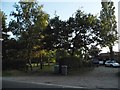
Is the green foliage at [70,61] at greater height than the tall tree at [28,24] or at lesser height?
lesser

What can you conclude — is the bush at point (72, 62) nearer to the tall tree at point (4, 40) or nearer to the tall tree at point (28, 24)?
the tall tree at point (28, 24)

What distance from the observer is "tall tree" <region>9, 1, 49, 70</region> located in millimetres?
33844

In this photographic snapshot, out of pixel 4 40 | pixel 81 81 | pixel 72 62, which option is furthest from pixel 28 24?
pixel 81 81

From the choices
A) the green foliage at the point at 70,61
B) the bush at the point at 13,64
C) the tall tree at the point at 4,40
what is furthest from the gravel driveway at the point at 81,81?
the tall tree at the point at 4,40

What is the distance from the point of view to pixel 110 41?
35.8m

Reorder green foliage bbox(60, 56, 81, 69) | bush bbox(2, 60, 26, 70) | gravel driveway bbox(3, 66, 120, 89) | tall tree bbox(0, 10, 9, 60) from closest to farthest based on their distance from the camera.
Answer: gravel driveway bbox(3, 66, 120, 89) < green foliage bbox(60, 56, 81, 69) < bush bbox(2, 60, 26, 70) < tall tree bbox(0, 10, 9, 60)

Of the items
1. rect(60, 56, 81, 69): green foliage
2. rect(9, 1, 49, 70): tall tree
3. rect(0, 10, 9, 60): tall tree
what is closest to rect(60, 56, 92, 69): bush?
rect(60, 56, 81, 69): green foliage

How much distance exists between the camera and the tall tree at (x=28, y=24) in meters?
33.8

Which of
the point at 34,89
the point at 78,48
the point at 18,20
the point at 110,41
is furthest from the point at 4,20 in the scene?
the point at 34,89

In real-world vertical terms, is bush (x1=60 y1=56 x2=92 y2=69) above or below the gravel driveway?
above

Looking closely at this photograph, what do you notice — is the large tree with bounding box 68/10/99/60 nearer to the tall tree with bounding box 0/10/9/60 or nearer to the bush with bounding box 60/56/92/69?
the bush with bounding box 60/56/92/69

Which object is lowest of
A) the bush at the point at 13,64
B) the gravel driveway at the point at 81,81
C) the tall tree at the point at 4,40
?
the gravel driveway at the point at 81,81

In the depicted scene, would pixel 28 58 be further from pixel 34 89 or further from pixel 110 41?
pixel 34 89

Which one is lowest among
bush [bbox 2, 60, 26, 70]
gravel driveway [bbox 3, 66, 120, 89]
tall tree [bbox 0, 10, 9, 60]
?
gravel driveway [bbox 3, 66, 120, 89]
